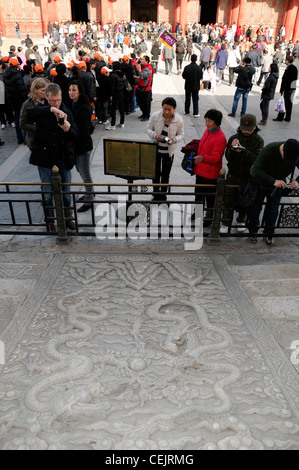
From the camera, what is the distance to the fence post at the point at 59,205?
4266 millimetres

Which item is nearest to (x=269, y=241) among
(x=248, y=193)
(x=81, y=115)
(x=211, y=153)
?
(x=248, y=193)

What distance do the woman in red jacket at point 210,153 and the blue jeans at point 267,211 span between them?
1.79 feet

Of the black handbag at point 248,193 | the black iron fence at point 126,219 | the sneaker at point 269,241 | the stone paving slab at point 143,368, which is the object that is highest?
the black handbag at point 248,193

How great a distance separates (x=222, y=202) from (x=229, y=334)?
186 cm

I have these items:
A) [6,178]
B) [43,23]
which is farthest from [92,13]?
[6,178]

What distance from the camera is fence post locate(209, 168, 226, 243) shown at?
14.2ft

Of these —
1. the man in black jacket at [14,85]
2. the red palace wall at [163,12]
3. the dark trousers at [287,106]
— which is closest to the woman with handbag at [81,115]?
the man in black jacket at [14,85]

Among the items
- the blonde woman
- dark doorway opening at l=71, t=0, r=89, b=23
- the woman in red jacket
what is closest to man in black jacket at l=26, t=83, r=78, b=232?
the blonde woman

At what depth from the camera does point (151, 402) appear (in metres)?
2.54

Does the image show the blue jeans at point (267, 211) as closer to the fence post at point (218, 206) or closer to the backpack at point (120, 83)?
the fence post at point (218, 206)

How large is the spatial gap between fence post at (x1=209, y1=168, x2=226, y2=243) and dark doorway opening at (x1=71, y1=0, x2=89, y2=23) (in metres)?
38.9

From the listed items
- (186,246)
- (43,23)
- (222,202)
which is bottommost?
(186,246)

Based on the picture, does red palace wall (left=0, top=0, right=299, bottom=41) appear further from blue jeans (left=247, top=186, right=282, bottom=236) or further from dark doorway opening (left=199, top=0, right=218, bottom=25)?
blue jeans (left=247, top=186, right=282, bottom=236)
